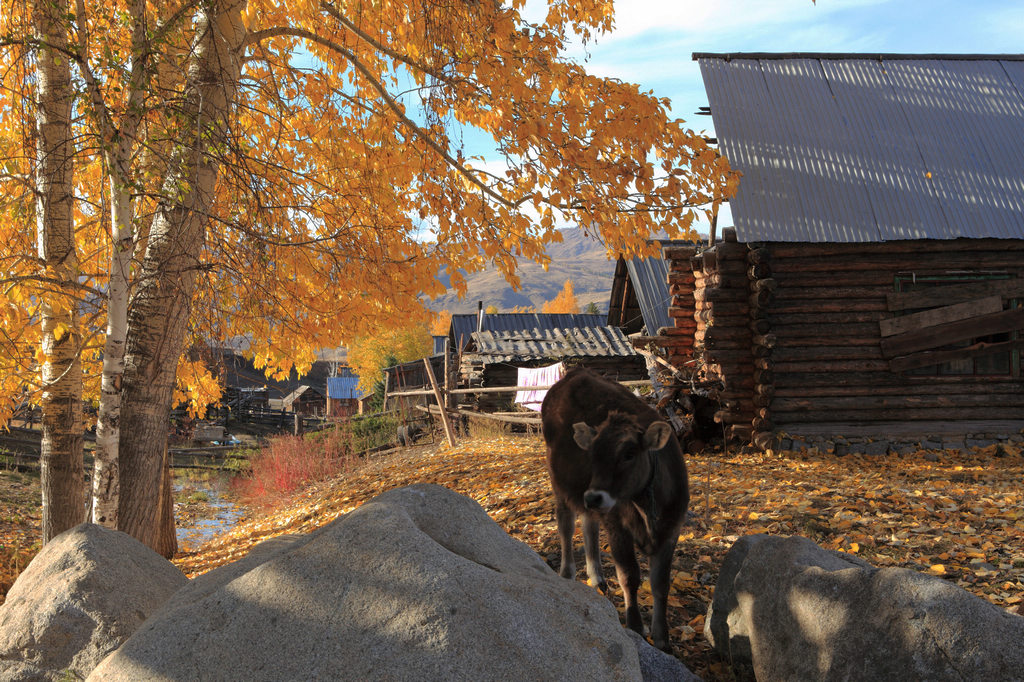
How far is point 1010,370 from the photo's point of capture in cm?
1246

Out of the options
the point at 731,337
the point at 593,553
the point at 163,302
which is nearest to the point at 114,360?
the point at 163,302

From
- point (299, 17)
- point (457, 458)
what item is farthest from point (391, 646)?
point (457, 458)

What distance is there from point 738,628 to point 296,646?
276 centimetres

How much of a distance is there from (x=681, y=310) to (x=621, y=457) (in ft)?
35.3

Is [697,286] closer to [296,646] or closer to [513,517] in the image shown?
[513,517]

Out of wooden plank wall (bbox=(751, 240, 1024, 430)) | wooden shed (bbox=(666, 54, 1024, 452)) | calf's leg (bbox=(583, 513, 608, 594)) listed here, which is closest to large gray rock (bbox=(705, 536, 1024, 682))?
calf's leg (bbox=(583, 513, 608, 594))

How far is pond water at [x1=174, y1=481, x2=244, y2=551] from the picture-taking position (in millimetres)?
12875

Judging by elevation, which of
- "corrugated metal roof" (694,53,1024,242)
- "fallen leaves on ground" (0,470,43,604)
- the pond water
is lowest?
the pond water

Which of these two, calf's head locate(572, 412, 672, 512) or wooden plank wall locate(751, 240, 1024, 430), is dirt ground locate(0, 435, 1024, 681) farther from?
calf's head locate(572, 412, 672, 512)

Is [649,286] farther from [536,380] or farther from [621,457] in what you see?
[621,457]

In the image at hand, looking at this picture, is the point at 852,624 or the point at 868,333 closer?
the point at 852,624

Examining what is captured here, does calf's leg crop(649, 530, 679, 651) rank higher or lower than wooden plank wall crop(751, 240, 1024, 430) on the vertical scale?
lower

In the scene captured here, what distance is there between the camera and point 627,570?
4375mm

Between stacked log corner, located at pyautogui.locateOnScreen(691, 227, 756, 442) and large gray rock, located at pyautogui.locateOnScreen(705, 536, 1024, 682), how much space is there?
8.55 m
